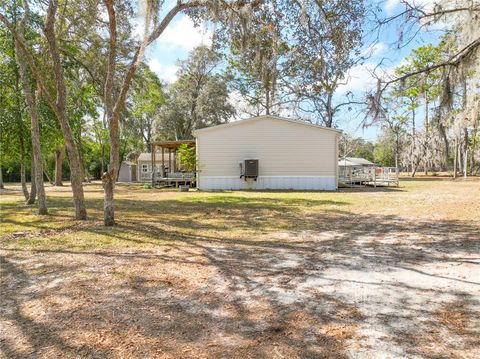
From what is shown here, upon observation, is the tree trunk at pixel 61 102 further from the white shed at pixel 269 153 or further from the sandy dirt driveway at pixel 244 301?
the white shed at pixel 269 153

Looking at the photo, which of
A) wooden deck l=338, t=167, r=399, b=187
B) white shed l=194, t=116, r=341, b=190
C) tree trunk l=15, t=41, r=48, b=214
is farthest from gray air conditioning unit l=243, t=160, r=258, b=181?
tree trunk l=15, t=41, r=48, b=214

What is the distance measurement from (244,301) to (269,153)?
51.7 feet

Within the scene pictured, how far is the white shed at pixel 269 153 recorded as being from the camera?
61.3ft

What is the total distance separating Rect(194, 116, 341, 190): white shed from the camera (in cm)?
1867

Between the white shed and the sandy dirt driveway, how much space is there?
13107mm

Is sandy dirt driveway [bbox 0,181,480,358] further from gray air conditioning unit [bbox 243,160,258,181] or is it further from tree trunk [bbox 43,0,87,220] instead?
gray air conditioning unit [bbox 243,160,258,181]

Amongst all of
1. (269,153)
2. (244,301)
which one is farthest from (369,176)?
(244,301)

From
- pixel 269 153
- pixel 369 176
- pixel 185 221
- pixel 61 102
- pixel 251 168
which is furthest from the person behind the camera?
pixel 369 176

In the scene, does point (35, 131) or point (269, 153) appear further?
point (269, 153)

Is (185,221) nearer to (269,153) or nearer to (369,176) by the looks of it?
(269,153)

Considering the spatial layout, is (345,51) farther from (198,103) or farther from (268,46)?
(198,103)

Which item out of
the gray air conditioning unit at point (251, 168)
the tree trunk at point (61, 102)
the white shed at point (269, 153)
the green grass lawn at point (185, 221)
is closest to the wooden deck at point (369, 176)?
the white shed at point (269, 153)

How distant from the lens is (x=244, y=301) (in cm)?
326

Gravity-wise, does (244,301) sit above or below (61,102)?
below
